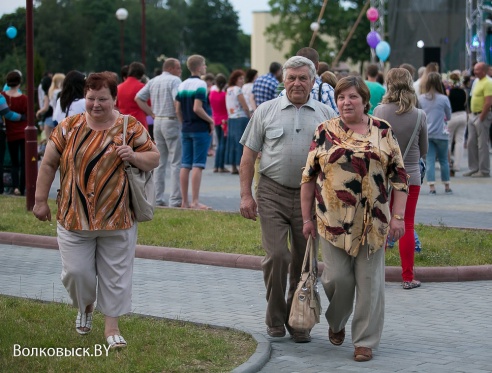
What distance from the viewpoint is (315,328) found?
7.66 meters

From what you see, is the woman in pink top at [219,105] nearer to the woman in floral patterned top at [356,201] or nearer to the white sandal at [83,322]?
the white sandal at [83,322]

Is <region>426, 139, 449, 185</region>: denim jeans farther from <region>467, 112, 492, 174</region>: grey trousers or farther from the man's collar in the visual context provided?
the man's collar

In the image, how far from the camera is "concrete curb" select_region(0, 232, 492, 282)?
9500 millimetres

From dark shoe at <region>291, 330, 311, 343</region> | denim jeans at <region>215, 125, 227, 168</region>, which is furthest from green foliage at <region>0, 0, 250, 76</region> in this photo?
dark shoe at <region>291, 330, 311, 343</region>

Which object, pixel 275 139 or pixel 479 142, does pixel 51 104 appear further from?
pixel 275 139

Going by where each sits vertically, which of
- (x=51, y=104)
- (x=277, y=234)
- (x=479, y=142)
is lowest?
(x=479, y=142)

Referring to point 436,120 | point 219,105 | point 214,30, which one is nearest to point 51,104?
point 219,105

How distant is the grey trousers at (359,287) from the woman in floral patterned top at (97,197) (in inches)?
51.0

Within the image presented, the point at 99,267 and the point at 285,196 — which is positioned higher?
the point at 285,196

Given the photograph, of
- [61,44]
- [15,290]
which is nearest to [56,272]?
[15,290]

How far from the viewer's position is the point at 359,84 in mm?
6750

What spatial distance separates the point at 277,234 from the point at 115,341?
1320 mm

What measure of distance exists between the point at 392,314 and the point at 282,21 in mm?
90112

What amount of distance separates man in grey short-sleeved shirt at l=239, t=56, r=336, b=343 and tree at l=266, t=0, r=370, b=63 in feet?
260
